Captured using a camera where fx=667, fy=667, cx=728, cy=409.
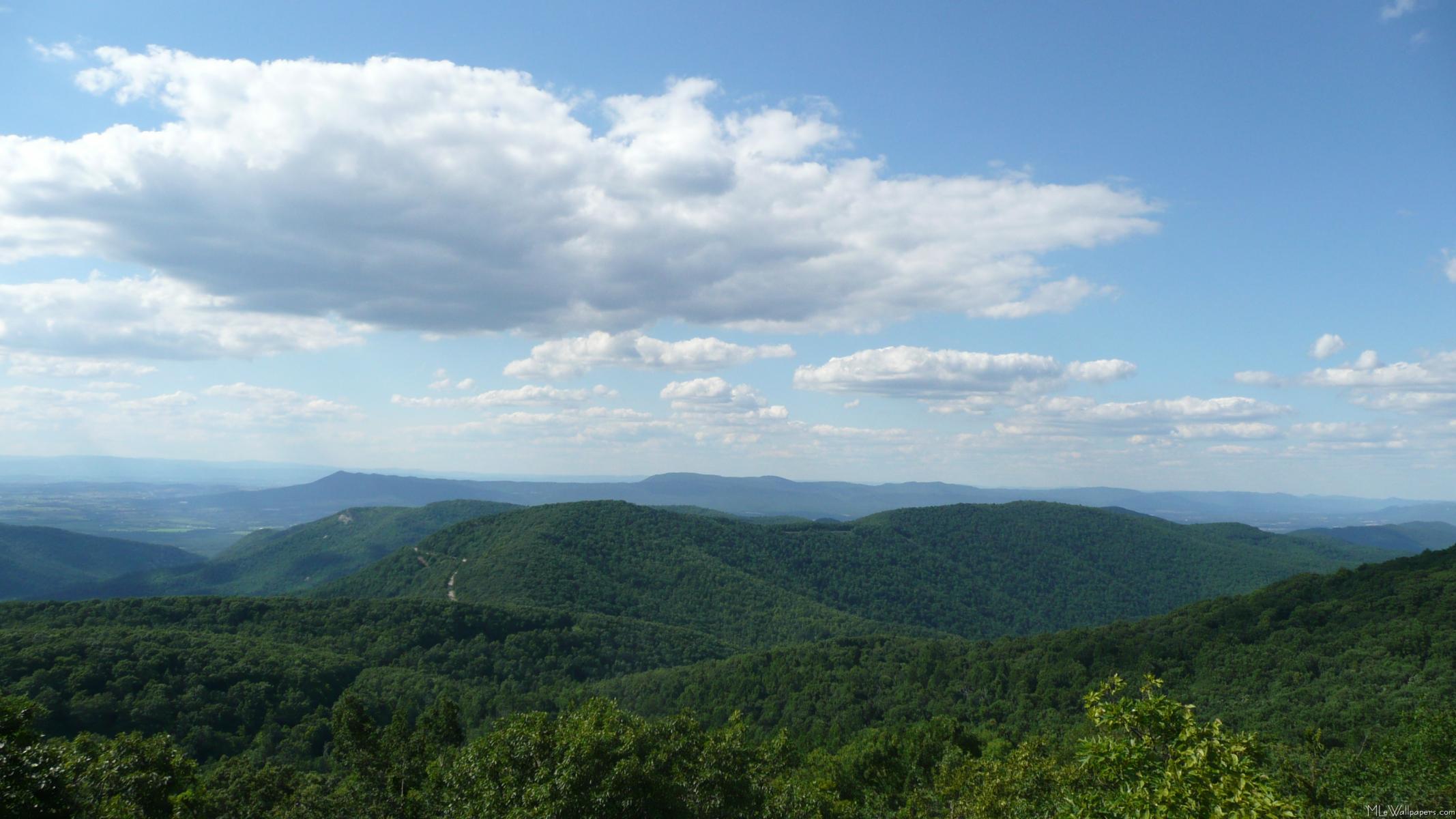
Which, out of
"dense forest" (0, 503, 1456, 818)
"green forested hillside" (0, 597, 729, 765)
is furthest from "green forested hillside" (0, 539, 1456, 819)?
"green forested hillside" (0, 597, 729, 765)

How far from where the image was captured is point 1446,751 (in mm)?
39688

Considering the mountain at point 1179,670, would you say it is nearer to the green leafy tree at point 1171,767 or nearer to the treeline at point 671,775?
the treeline at point 671,775

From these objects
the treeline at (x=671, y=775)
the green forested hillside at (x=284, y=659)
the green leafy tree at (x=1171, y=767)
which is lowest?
the green forested hillside at (x=284, y=659)

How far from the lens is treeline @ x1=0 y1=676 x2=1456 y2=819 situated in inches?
558

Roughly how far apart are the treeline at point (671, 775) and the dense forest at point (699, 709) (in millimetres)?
125

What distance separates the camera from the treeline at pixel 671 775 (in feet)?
46.5

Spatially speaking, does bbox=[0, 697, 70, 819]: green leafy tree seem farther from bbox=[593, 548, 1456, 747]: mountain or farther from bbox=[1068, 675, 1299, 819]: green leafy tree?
bbox=[593, 548, 1456, 747]: mountain

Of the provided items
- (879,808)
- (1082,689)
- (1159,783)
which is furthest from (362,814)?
(1082,689)

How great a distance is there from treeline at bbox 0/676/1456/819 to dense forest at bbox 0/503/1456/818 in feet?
0.41

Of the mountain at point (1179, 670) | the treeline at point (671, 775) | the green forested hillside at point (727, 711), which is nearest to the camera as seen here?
the treeline at point (671, 775)

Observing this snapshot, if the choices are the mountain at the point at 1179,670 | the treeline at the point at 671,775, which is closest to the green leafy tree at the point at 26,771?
the treeline at the point at 671,775

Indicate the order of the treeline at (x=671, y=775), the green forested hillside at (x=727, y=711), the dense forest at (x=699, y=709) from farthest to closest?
the green forested hillside at (x=727, y=711)
the dense forest at (x=699, y=709)
the treeline at (x=671, y=775)

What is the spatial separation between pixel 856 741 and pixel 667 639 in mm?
78759

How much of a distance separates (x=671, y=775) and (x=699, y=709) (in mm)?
83279
